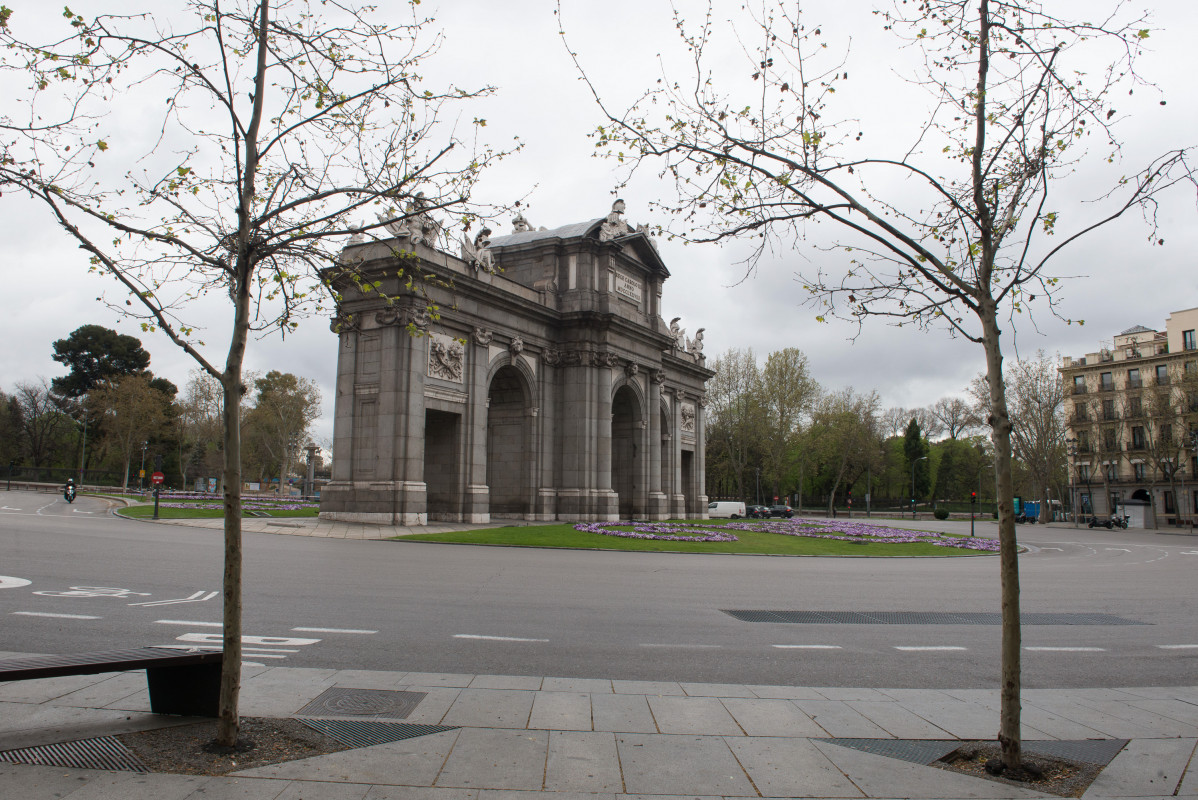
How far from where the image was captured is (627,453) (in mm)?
49375

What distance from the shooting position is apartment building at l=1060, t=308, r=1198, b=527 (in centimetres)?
6831

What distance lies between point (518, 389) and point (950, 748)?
36.4 m

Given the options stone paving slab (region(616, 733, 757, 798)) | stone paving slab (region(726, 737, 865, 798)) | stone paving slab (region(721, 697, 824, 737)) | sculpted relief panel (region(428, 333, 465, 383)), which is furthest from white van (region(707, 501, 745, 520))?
stone paving slab (region(616, 733, 757, 798))

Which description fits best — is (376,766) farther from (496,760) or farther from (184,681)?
(184,681)

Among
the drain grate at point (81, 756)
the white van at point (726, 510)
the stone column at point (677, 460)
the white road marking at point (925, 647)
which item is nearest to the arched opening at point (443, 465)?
the stone column at point (677, 460)

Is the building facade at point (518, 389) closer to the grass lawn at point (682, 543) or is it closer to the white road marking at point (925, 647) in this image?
the grass lawn at point (682, 543)

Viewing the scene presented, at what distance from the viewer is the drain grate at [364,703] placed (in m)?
6.26

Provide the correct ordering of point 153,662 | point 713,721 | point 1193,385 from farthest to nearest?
1. point 1193,385
2. point 713,721
3. point 153,662

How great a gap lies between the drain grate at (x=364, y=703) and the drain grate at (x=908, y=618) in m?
6.61

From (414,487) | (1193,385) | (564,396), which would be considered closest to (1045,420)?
(1193,385)

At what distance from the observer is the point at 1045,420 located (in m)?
73.6

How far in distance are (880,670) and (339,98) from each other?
8.16 meters

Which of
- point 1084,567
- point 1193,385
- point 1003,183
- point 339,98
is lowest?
point 1084,567

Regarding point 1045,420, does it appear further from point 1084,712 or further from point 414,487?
point 1084,712
